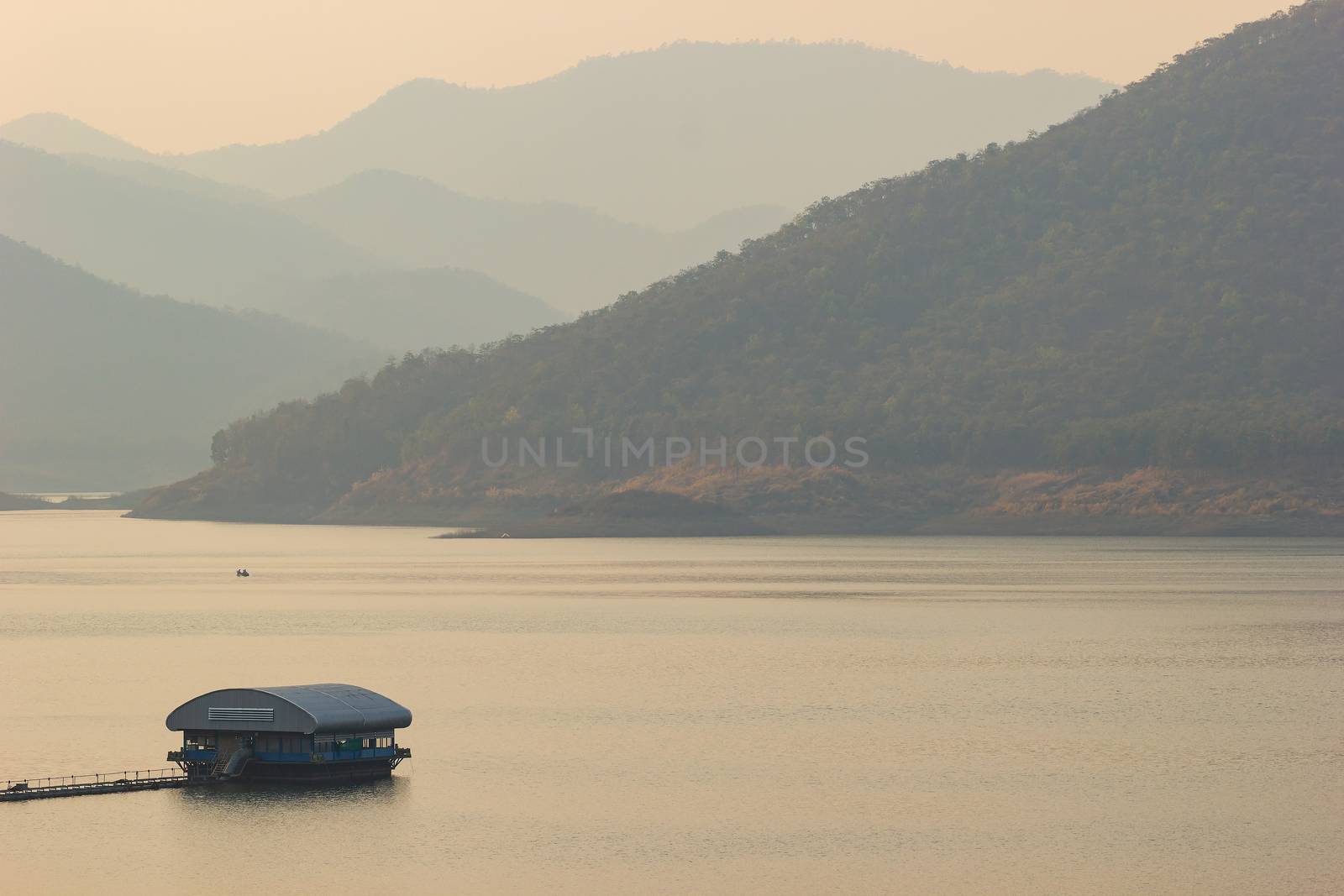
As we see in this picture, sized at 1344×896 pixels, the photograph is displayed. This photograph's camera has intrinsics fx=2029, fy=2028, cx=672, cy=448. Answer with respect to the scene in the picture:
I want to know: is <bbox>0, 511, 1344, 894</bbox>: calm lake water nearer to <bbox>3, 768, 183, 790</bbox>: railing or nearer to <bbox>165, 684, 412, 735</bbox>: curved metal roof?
<bbox>3, 768, 183, 790</bbox>: railing

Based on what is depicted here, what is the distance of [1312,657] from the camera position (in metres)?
101

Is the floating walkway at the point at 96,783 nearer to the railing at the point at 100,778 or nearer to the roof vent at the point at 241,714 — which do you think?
the railing at the point at 100,778

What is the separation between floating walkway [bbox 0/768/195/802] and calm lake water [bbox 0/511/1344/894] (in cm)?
90

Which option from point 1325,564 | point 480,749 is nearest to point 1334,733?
point 480,749

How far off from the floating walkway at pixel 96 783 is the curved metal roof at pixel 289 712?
1.73m

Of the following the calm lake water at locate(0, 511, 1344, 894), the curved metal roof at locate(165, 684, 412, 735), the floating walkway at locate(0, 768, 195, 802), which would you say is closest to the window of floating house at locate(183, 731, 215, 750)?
the curved metal roof at locate(165, 684, 412, 735)

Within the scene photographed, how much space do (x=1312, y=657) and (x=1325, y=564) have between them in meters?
87.4

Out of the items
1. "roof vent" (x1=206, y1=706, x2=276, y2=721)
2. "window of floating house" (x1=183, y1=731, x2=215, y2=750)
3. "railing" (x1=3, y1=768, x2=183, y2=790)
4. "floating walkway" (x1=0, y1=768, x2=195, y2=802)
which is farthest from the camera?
"window of floating house" (x1=183, y1=731, x2=215, y2=750)

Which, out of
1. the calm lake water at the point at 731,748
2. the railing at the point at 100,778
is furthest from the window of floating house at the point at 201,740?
the calm lake water at the point at 731,748

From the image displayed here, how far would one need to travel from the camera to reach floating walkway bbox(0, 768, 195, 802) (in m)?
61.2

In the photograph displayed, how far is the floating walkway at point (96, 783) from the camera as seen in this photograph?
6125 centimetres

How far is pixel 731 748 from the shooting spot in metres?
72.0

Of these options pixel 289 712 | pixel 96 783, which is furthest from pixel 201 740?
pixel 289 712

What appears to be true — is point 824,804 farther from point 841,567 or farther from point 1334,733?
point 841,567
